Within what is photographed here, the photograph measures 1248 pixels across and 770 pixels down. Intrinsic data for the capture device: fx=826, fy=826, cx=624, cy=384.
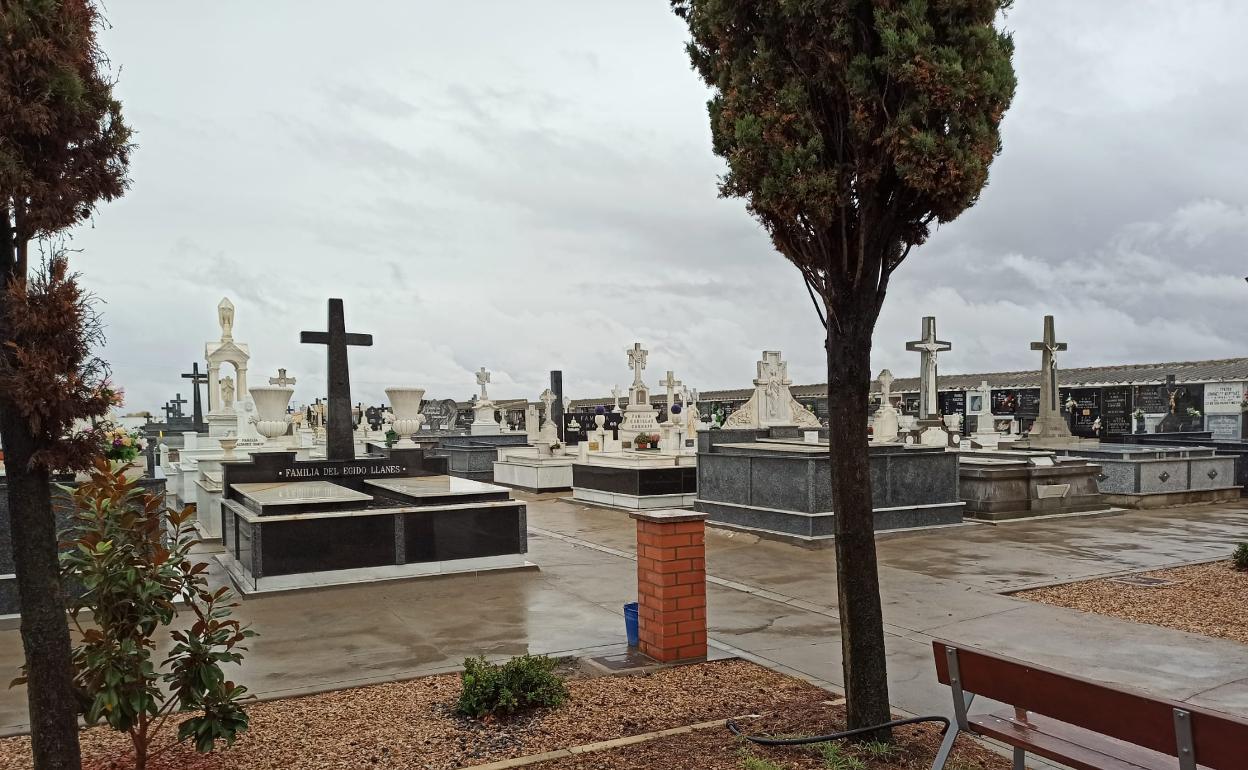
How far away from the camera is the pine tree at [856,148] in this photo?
12.7 feet

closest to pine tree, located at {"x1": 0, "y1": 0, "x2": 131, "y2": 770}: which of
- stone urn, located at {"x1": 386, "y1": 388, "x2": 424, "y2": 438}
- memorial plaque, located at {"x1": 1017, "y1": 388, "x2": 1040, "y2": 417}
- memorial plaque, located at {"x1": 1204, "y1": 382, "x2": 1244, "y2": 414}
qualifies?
stone urn, located at {"x1": 386, "y1": 388, "x2": 424, "y2": 438}

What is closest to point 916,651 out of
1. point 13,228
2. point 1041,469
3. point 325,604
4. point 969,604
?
point 969,604

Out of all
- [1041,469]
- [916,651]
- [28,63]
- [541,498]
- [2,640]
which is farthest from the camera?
[541,498]

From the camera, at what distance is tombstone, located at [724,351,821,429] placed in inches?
768

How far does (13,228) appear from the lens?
127 inches

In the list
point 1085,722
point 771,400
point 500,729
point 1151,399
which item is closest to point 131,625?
point 500,729

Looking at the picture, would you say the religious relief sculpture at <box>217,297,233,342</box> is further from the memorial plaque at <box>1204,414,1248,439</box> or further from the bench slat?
the memorial plaque at <box>1204,414,1248,439</box>

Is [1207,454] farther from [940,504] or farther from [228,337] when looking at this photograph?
[228,337]

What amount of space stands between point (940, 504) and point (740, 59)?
31.9 feet

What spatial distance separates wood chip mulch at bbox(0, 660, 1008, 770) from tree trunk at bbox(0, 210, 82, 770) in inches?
29.2

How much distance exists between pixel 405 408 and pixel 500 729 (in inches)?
390

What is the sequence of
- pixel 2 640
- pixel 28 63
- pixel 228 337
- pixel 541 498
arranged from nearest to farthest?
pixel 28 63 → pixel 2 640 → pixel 541 498 → pixel 228 337

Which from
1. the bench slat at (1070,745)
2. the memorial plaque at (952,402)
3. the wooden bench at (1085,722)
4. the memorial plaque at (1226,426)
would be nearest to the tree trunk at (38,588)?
the wooden bench at (1085,722)

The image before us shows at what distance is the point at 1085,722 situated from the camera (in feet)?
9.92
